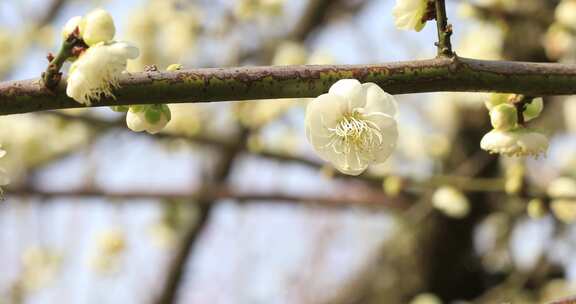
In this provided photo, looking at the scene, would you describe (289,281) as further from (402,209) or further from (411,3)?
(411,3)

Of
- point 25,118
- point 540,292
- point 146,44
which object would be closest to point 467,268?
point 540,292

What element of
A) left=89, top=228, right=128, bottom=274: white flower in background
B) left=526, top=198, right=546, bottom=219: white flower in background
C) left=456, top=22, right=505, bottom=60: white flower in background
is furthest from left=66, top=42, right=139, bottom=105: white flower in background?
left=89, top=228, right=128, bottom=274: white flower in background

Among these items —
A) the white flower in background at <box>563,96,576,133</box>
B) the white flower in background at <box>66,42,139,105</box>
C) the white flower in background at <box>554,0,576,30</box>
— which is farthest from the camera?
the white flower in background at <box>563,96,576,133</box>

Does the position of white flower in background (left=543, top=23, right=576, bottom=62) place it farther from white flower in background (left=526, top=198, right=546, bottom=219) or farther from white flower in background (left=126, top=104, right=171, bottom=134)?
white flower in background (left=126, top=104, right=171, bottom=134)

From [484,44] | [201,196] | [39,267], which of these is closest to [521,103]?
[201,196]

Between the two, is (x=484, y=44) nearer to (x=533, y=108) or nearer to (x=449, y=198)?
(x=449, y=198)

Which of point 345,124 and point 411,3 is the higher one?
point 411,3

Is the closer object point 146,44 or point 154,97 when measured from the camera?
→ point 154,97
